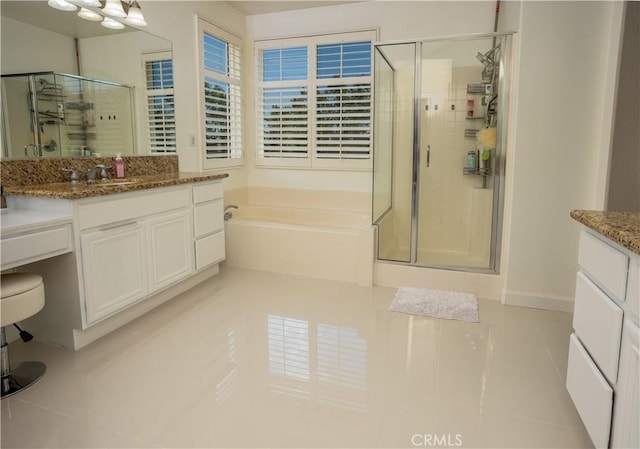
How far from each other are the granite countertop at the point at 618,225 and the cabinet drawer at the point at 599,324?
0.22 m

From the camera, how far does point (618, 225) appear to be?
4.85ft

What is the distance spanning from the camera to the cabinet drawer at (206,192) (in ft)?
10.8

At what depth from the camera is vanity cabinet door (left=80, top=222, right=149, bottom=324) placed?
2.34 meters

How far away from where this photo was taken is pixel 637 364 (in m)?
1.24

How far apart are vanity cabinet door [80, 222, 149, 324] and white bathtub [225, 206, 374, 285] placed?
1.32m

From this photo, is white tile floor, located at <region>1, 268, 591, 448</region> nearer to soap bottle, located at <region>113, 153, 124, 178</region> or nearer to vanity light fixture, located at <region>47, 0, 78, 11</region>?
soap bottle, located at <region>113, 153, 124, 178</region>

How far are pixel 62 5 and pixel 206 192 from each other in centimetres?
153

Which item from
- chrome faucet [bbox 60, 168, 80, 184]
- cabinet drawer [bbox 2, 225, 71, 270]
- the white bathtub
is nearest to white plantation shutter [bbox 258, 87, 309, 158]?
the white bathtub

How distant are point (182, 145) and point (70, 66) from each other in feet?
4.06

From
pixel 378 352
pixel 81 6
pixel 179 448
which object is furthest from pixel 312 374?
pixel 81 6

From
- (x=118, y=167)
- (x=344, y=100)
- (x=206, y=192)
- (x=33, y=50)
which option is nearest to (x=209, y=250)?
(x=206, y=192)

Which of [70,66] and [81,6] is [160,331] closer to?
[70,66]

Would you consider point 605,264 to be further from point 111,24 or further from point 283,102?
point 283,102

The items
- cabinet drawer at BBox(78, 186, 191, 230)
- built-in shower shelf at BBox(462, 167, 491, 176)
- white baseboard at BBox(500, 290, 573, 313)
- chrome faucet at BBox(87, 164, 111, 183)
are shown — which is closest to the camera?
cabinet drawer at BBox(78, 186, 191, 230)
